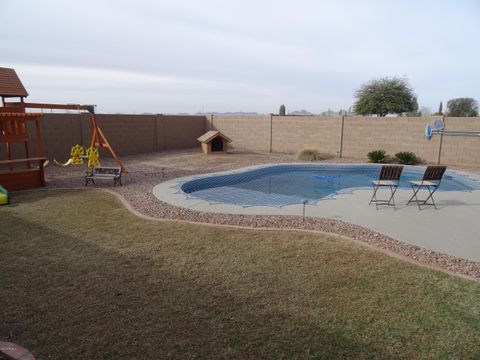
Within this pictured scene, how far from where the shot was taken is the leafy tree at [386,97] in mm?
36125

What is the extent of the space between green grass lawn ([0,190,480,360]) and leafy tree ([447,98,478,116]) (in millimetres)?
44975

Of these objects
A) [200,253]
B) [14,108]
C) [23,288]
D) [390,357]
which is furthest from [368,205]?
[14,108]

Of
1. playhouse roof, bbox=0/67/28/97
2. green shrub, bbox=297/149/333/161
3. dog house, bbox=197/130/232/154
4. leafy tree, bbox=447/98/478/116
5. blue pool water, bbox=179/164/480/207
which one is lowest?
blue pool water, bbox=179/164/480/207

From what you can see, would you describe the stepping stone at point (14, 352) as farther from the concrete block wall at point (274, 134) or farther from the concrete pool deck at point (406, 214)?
the concrete block wall at point (274, 134)

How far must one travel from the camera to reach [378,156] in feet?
51.5

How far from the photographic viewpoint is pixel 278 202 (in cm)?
863

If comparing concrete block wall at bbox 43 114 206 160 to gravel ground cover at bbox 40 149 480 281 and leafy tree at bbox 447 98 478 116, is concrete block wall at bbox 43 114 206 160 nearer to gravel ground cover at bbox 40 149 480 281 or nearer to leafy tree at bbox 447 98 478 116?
gravel ground cover at bbox 40 149 480 281

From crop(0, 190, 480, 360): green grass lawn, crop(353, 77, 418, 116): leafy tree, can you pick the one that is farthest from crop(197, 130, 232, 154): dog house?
crop(353, 77, 418, 116): leafy tree

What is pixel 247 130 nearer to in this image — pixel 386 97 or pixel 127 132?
pixel 127 132

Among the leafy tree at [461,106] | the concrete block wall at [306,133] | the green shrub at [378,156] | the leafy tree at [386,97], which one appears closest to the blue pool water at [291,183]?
the green shrub at [378,156]

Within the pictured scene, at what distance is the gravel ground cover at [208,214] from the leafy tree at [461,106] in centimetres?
3458

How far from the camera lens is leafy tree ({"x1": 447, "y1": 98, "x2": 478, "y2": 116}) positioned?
41938mm

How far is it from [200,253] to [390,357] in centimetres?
297

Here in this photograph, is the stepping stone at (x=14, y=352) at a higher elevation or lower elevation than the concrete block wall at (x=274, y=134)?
lower
